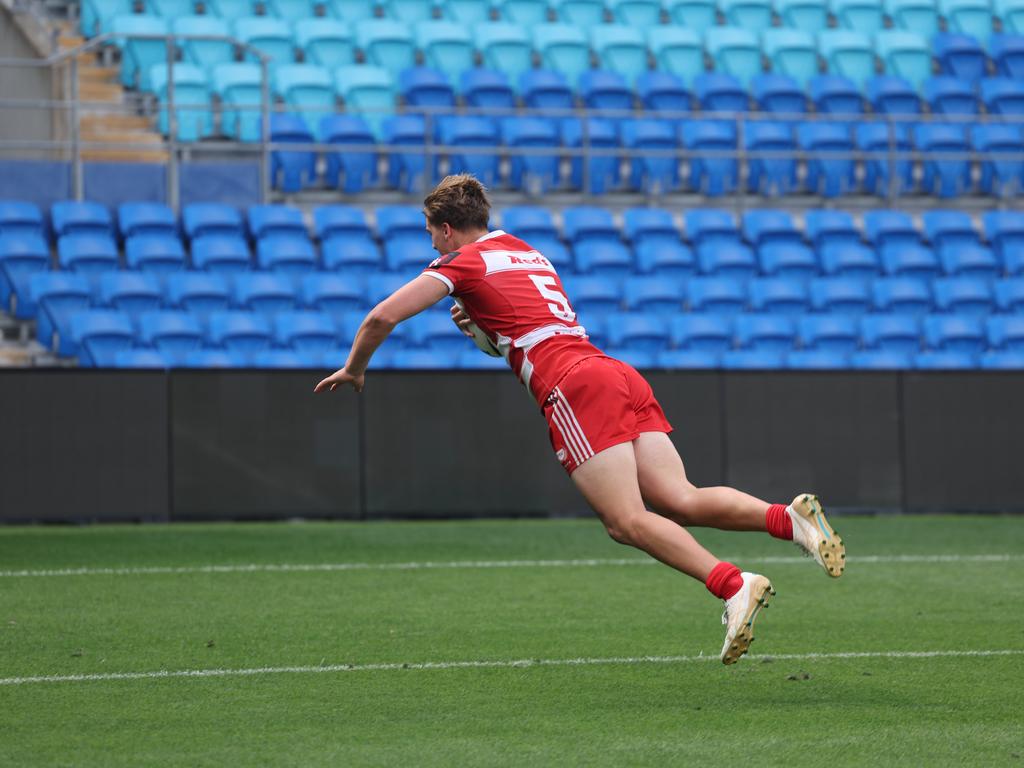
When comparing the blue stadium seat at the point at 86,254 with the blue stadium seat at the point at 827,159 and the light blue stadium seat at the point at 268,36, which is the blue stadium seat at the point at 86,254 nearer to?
the light blue stadium seat at the point at 268,36

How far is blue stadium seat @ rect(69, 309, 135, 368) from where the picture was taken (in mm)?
14875

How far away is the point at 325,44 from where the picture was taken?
1995 centimetres

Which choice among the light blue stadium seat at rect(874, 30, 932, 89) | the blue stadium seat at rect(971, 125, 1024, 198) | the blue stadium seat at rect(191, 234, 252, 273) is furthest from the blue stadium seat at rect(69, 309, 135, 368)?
the light blue stadium seat at rect(874, 30, 932, 89)

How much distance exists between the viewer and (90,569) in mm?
9883

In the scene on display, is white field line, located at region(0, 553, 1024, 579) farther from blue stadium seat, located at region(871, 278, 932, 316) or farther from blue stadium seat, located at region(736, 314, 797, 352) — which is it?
blue stadium seat, located at region(871, 278, 932, 316)

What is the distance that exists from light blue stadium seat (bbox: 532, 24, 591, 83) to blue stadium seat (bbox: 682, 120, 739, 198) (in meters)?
1.95

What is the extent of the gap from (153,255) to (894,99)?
34.2 ft

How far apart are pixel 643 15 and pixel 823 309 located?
250 inches

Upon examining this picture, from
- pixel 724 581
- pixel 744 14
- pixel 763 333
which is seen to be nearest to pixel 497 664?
pixel 724 581

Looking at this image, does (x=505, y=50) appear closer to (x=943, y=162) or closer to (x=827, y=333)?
(x=943, y=162)

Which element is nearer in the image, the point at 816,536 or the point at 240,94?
the point at 816,536

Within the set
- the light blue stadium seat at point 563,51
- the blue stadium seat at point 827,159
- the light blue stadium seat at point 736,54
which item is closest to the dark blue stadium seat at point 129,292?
the light blue stadium seat at point 563,51

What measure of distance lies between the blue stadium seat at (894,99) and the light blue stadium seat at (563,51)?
3950 mm

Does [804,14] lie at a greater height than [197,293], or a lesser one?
greater
